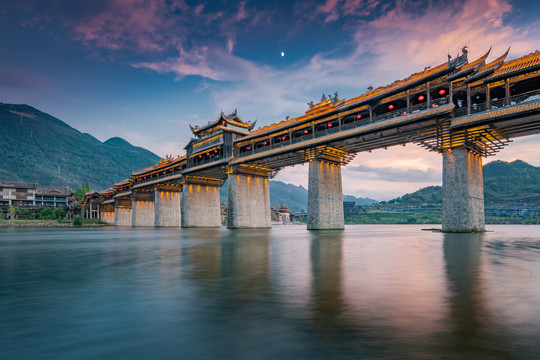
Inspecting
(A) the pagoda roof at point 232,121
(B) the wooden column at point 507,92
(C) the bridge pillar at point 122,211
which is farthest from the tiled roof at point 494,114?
(C) the bridge pillar at point 122,211

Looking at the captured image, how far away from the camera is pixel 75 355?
326 centimetres

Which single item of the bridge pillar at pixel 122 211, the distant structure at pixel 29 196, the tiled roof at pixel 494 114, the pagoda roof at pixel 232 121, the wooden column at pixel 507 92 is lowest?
the bridge pillar at pixel 122 211

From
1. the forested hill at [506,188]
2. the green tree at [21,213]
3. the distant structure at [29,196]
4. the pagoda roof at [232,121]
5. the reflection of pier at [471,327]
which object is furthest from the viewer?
the forested hill at [506,188]

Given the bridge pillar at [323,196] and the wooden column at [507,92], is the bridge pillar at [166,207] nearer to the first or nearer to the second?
the bridge pillar at [323,196]

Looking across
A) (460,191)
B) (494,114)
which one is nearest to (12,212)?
(460,191)

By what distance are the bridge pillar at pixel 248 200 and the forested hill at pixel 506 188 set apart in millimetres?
117865

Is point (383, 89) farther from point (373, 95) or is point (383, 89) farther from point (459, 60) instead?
point (459, 60)

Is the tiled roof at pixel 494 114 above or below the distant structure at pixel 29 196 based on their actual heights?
above

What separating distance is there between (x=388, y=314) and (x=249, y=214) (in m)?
44.4

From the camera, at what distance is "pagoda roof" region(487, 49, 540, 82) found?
22991 mm

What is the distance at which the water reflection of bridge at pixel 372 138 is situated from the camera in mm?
25562

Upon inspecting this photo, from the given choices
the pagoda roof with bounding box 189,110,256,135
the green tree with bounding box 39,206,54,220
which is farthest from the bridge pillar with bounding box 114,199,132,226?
the pagoda roof with bounding box 189,110,256,135

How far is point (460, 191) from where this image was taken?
26.2 meters

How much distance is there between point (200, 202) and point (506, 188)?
146057 mm
